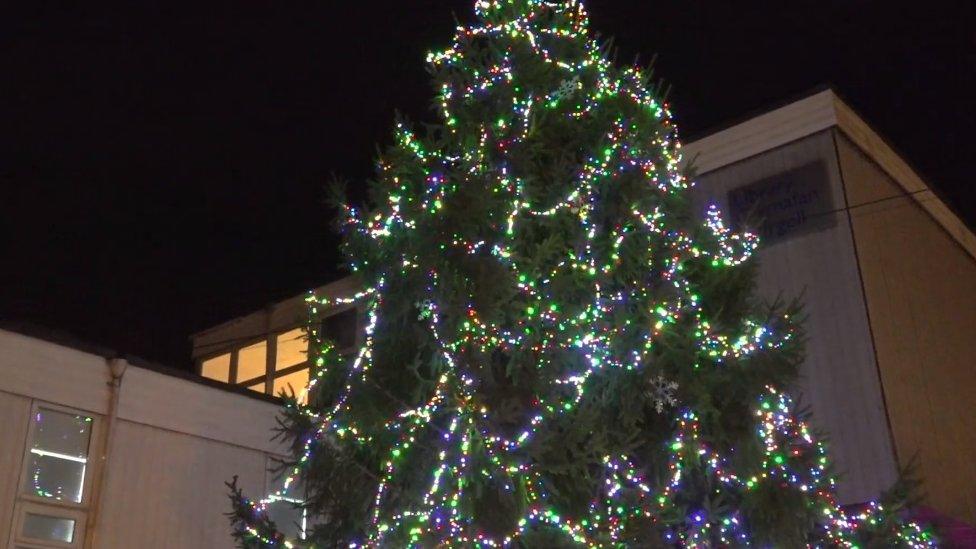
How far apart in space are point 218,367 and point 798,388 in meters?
16.2

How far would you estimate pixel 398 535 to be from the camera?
6035mm

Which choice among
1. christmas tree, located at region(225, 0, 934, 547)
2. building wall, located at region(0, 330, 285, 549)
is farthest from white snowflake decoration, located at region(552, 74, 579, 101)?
building wall, located at region(0, 330, 285, 549)

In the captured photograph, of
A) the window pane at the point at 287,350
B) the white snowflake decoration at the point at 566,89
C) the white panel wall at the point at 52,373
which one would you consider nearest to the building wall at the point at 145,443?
the white panel wall at the point at 52,373

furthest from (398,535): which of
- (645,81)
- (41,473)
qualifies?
(41,473)

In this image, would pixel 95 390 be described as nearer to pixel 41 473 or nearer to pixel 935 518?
pixel 41 473

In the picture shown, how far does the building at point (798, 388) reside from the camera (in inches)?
365

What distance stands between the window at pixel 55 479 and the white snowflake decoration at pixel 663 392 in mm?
5768

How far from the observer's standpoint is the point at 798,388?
24.9ft

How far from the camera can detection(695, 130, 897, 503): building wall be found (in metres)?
12.1

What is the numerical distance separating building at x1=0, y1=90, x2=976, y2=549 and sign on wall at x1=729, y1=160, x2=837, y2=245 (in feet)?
0.07

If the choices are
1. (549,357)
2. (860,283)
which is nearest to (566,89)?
(549,357)

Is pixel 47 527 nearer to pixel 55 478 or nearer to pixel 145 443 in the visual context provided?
pixel 55 478

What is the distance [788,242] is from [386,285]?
27.2 feet

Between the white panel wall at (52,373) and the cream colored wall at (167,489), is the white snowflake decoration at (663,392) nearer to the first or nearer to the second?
the cream colored wall at (167,489)
